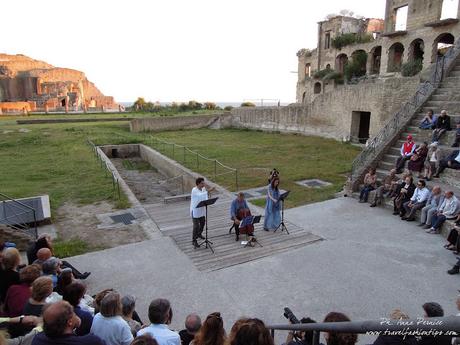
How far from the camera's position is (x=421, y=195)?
A: 33.3ft

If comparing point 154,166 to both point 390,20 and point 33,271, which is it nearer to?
point 33,271

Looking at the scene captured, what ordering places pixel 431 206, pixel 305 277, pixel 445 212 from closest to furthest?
pixel 305 277 < pixel 445 212 < pixel 431 206

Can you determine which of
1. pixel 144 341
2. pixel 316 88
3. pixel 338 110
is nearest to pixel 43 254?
pixel 144 341

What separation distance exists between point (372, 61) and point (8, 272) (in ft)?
123

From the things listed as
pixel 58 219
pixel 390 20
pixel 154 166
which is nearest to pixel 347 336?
pixel 58 219

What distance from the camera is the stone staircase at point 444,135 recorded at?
37.8 ft

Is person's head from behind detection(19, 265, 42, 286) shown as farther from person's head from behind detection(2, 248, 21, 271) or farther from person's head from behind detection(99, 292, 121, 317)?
person's head from behind detection(99, 292, 121, 317)

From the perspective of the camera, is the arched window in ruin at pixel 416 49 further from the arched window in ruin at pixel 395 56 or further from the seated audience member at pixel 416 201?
the seated audience member at pixel 416 201

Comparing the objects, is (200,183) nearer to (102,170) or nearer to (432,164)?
(432,164)

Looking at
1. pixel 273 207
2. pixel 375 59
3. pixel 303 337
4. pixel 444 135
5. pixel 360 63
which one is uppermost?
pixel 375 59

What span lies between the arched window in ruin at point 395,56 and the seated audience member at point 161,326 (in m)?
33.3

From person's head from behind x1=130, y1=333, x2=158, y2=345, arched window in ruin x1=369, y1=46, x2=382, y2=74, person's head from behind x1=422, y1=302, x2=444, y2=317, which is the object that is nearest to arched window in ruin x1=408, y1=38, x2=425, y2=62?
arched window in ruin x1=369, y1=46, x2=382, y2=74

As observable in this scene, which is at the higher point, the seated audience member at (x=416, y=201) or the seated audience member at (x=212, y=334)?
the seated audience member at (x=212, y=334)

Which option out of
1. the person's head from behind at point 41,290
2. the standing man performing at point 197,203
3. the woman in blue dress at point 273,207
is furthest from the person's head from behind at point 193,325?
the woman in blue dress at point 273,207
